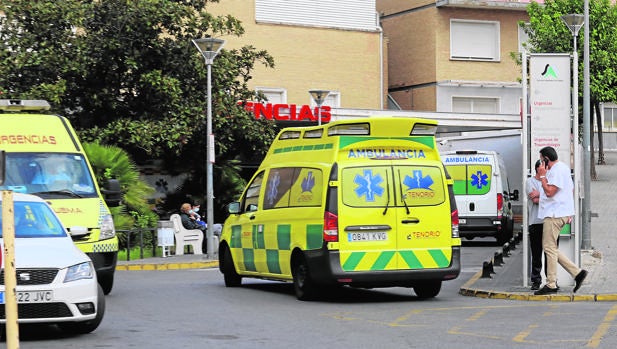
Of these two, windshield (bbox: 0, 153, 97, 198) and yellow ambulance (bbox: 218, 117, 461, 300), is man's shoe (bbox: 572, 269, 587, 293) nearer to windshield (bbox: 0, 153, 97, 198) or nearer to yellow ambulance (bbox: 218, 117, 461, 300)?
yellow ambulance (bbox: 218, 117, 461, 300)

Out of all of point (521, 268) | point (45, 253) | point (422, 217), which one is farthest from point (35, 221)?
point (521, 268)

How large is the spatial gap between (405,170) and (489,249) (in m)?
15.2

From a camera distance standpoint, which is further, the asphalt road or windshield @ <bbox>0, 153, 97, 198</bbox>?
windshield @ <bbox>0, 153, 97, 198</bbox>

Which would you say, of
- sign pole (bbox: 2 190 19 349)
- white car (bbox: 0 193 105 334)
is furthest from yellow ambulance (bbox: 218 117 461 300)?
sign pole (bbox: 2 190 19 349)

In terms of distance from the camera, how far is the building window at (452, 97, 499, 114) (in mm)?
56312

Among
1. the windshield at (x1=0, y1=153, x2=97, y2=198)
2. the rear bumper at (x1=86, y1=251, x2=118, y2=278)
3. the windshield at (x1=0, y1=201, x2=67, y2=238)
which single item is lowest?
the rear bumper at (x1=86, y1=251, x2=118, y2=278)

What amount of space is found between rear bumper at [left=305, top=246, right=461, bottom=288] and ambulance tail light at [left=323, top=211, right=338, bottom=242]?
0.17 m

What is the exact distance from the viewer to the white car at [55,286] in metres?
12.2

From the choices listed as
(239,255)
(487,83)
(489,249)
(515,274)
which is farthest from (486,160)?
(487,83)

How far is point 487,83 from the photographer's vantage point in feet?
185

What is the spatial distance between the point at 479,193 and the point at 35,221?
814 inches

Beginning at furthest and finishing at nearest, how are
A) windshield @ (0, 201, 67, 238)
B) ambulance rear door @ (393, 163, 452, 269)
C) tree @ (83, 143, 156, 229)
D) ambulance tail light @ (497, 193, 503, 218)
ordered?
ambulance tail light @ (497, 193, 503, 218) < tree @ (83, 143, 156, 229) < ambulance rear door @ (393, 163, 452, 269) < windshield @ (0, 201, 67, 238)

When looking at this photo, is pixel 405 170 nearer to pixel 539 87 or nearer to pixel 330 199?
pixel 330 199

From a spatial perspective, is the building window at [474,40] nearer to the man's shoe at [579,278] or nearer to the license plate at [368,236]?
the man's shoe at [579,278]
